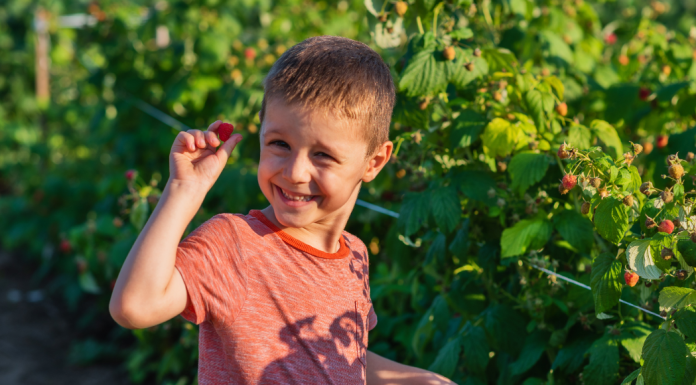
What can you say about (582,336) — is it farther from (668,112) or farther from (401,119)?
(668,112)

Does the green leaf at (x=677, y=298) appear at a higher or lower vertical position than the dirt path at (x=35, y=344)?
higher

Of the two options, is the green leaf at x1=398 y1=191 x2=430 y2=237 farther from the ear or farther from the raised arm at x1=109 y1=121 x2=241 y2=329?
the raised arm at x1=109 y1=121 x2=241 y2=329

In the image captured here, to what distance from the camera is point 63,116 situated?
5.82 metres

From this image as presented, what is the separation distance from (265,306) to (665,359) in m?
0.85

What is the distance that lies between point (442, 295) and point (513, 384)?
0.38 m

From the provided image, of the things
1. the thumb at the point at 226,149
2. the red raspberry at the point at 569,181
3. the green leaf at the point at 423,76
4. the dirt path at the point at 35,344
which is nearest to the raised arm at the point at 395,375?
the red raspberry at the point at 569,181

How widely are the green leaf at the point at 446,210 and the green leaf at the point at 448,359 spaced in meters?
0.37

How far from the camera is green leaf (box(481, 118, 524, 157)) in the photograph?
6.16 ft

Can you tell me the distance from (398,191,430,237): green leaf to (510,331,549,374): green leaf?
51 cm

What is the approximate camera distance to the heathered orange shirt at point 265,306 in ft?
3.72

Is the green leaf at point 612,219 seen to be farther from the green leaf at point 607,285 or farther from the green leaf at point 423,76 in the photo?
the green leaf at point 423,76


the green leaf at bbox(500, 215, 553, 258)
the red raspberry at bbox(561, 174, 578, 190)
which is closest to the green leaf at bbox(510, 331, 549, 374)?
the green leaf at bbox(500, 215, 553, 258)

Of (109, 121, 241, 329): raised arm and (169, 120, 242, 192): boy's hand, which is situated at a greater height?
(169, 120, 242, 192): boy's hand

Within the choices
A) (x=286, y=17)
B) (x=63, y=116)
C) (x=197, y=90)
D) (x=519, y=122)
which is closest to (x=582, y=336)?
(x=519, y=122)
